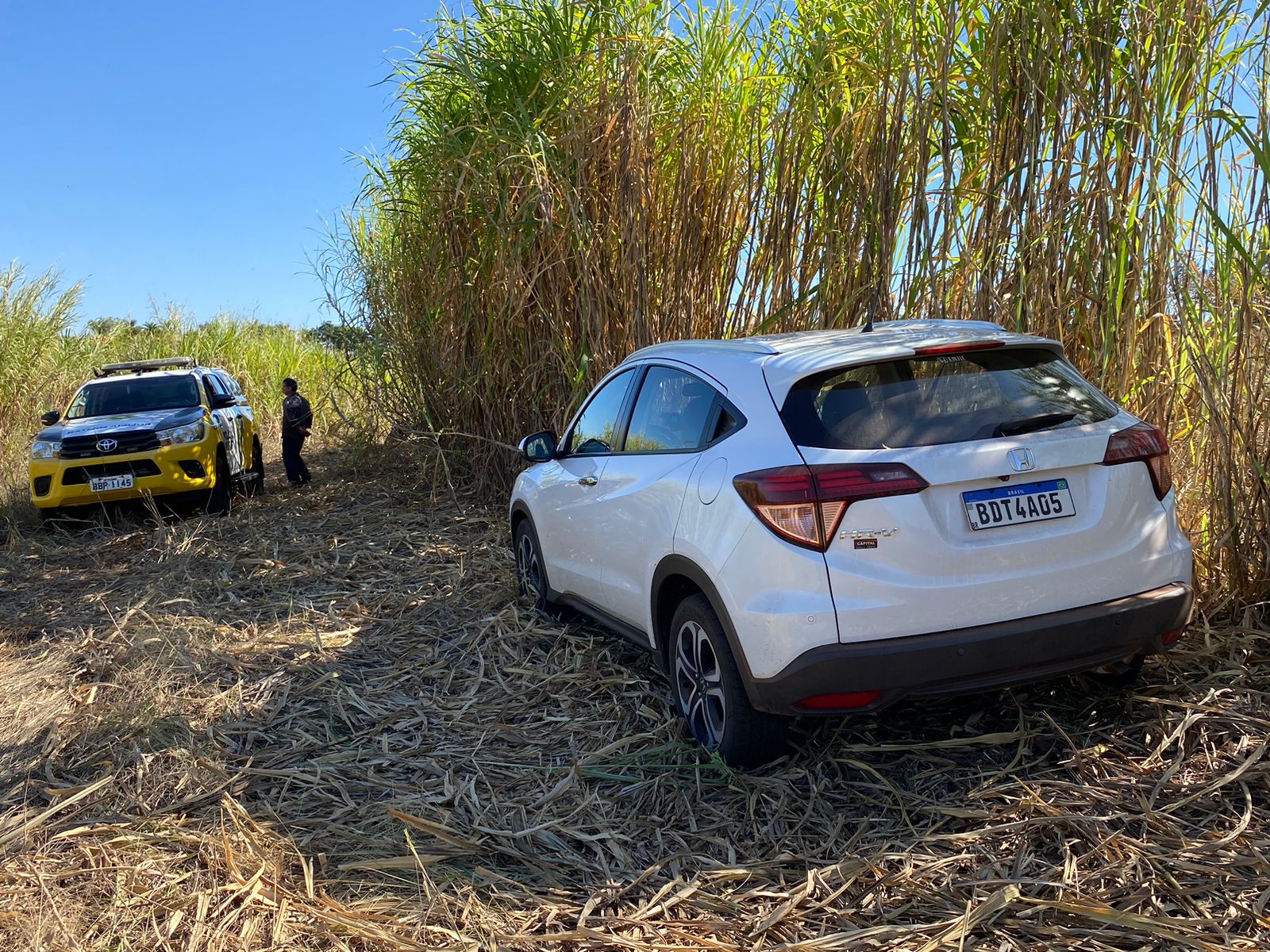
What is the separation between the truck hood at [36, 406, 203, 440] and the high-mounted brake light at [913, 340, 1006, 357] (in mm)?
8363

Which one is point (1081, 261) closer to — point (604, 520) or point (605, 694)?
point (604, 520)

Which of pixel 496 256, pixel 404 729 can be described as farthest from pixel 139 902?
pixel 496 256

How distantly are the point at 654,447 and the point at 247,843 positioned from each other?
79.0 inches

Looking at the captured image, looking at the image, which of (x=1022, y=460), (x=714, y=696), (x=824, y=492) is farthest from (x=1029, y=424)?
(x=714, y=696)

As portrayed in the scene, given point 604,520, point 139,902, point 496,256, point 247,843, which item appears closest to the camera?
point 139,902

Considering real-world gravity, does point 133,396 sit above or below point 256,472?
above

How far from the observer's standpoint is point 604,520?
14.5ft

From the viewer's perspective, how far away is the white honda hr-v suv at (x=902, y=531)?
3.00 meters

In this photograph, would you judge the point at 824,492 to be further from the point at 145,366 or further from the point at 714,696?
the point at 145,366

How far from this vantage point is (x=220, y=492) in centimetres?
1020

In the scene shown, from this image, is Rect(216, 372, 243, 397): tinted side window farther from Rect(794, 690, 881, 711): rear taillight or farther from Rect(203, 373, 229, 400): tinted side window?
Rect(794, 690, 881, 711): rear taillight

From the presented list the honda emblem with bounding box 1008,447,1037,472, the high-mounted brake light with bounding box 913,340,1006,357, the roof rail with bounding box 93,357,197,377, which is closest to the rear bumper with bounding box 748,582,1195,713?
the honda emblem with bounding box 1008,447,1037,472

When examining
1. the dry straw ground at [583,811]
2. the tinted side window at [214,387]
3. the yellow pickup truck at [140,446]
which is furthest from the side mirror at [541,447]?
the tinted side window at [214,387]

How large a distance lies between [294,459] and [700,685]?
8.87 m
